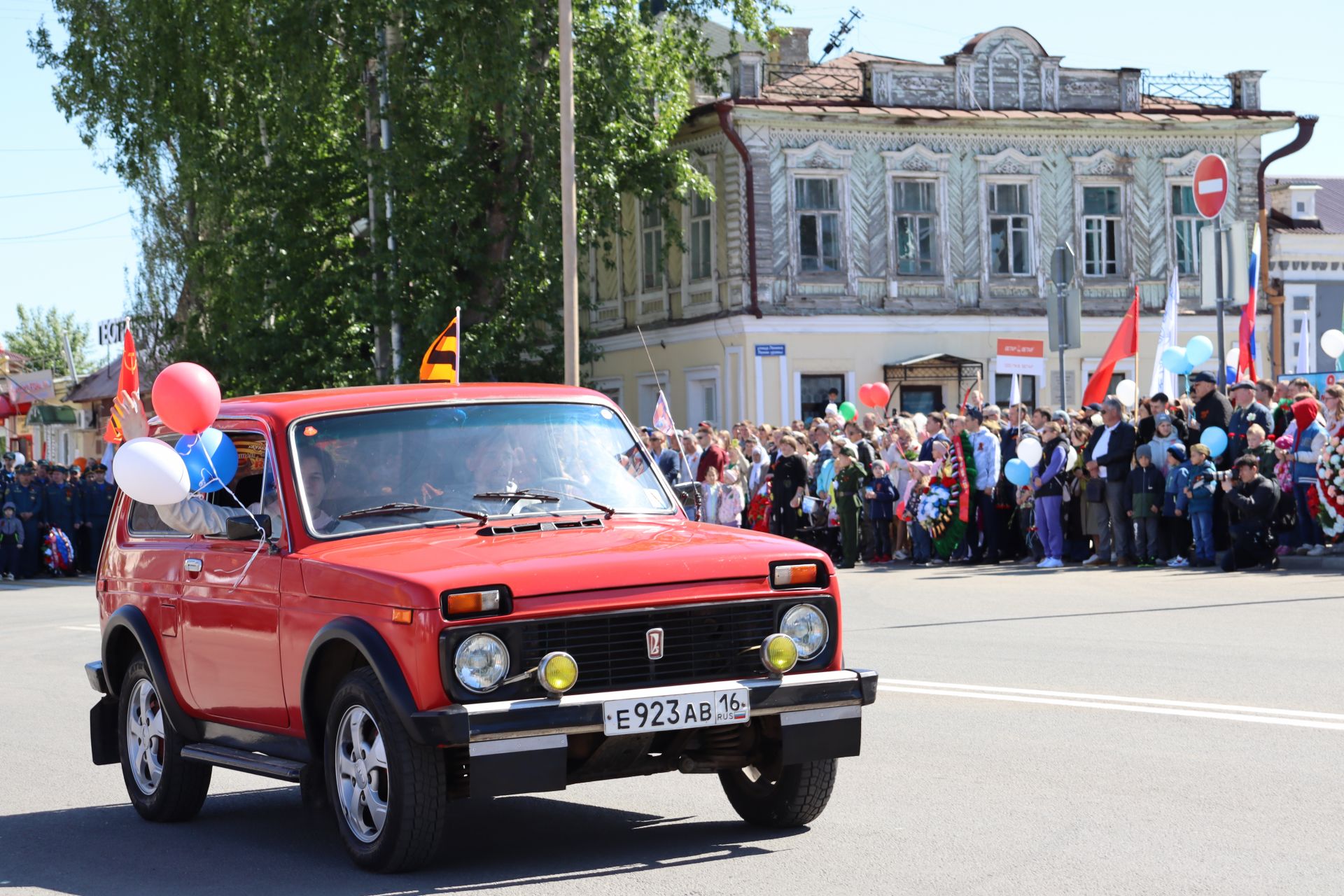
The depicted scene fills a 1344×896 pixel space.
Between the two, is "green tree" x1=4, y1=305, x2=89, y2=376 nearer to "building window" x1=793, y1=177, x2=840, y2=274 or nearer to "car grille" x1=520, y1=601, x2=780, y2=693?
"building window" x1=793, y1=177, x2=840, y2=274

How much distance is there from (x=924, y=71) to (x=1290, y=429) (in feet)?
75.4

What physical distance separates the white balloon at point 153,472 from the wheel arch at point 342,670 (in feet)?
4.25

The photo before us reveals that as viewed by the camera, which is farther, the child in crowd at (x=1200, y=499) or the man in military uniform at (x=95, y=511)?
the man in military uniform at (x=95, y=511)

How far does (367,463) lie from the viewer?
7.99 metres

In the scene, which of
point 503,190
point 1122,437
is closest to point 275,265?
point 503,190

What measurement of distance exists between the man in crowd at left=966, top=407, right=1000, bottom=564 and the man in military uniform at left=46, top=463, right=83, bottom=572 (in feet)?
52.7

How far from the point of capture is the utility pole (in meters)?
30.1

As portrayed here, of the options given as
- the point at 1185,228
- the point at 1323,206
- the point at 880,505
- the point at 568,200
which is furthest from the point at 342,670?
the point at 1323,206

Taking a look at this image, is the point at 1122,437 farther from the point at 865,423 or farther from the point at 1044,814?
the point at 1044,814

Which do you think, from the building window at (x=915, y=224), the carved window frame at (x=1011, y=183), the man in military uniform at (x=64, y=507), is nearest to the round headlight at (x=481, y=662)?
the man in military uniform at (x=64, y=507)

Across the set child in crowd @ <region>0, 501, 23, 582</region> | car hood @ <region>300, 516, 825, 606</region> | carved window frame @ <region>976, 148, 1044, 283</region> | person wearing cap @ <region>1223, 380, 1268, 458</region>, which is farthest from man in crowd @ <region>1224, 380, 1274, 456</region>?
carved window frame @ <region>976, 148, 1044, 283</region>

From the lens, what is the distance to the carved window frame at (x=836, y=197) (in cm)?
4125

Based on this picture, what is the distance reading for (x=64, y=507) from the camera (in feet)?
107

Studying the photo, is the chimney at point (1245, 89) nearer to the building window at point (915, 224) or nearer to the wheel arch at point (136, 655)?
the building window at point (915, 224)
